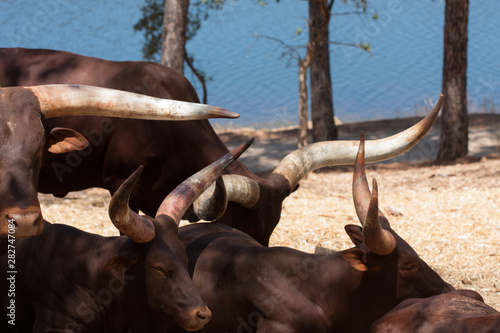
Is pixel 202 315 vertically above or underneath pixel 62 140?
underneath

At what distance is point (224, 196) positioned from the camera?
419 centimetres

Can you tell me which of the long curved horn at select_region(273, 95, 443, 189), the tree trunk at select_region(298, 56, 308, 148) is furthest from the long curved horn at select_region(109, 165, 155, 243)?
the tree trunk at select_region(298, 56, 308, 148)

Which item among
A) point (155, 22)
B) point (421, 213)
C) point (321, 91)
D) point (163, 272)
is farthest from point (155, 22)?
point (163, 272)

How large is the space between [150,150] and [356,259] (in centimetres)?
198

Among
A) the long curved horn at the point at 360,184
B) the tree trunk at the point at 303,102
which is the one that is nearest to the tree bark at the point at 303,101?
the tree trunk at the point at 303,102

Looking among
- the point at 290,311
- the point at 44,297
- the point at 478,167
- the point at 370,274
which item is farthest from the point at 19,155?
the point at 478,167

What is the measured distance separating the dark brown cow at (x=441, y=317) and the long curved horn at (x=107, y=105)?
4.54 feet

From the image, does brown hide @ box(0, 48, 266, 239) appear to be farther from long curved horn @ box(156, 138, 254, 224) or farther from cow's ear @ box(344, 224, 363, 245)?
cow's ear @ box(344, 224, 363, 245)

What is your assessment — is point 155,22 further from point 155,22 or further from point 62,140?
point 62,140

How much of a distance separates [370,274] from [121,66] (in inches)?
110

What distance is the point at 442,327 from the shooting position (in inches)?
125

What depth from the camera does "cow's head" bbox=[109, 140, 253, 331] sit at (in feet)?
10.8

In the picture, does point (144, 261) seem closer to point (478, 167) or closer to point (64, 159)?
point (64, 159)

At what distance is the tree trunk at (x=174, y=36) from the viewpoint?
10984mm
